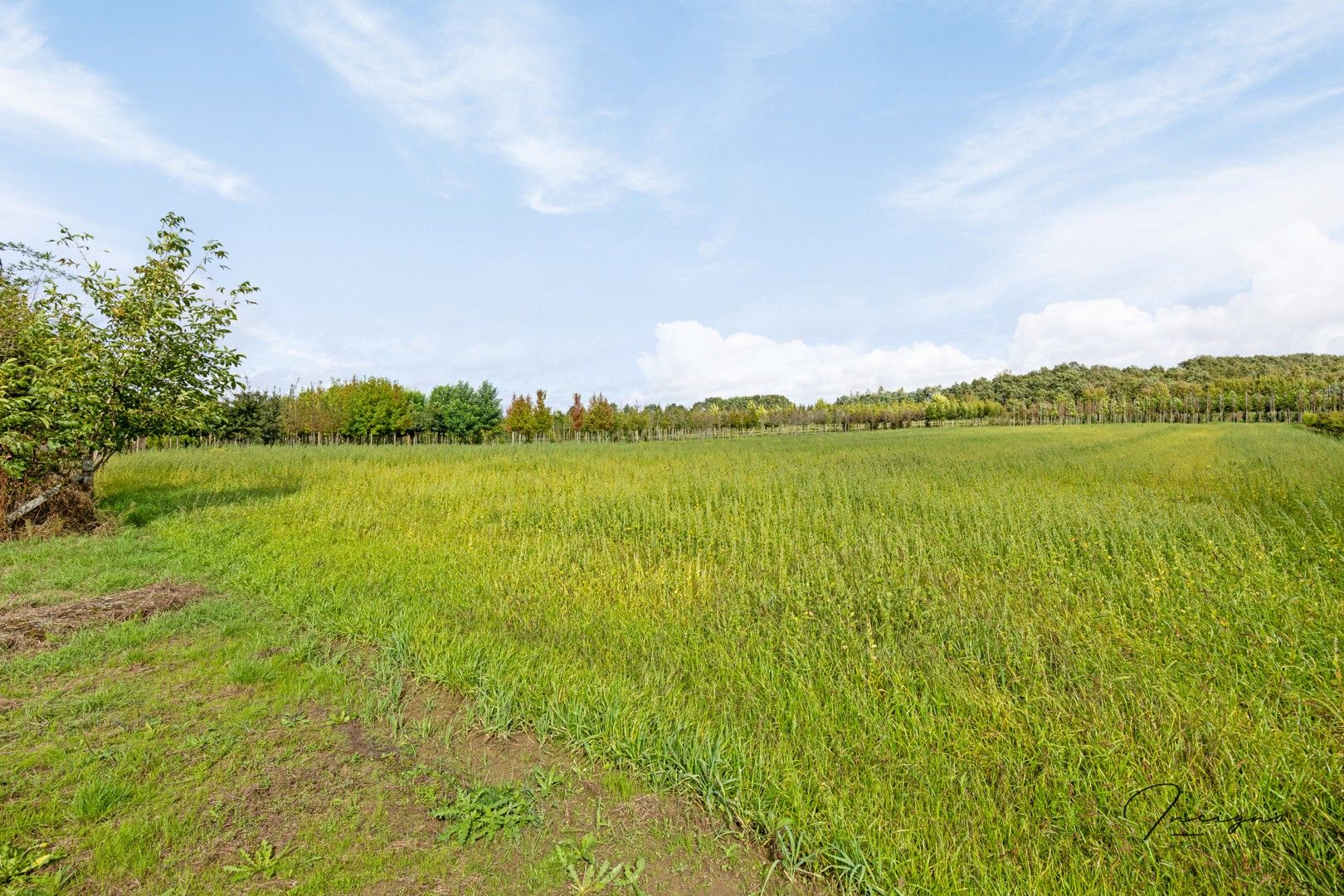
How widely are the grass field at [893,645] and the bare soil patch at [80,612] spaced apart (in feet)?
2.27

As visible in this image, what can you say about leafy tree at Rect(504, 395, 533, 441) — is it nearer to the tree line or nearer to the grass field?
the tree line

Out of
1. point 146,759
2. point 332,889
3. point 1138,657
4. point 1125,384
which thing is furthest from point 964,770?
point 1125,384

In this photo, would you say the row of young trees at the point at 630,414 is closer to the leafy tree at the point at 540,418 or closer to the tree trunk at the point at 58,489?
the leafy tree at the point at 540,418

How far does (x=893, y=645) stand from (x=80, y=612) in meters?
8.45

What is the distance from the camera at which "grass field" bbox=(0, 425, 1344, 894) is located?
3180 mm

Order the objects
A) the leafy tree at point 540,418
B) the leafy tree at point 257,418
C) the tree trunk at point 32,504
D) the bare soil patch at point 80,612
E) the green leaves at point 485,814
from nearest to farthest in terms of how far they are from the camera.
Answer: the green leaves at point 485,814 → the bare soil patch at point 80,612 → the tree trunk at point 32,504 → the leafy tree at point 257,418 → the leafy tree at point 540,418

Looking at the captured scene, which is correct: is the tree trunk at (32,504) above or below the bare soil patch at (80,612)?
above

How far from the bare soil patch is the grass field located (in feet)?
2.27

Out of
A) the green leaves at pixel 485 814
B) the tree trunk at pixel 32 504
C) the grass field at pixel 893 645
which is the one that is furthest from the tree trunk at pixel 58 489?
the green leaves at pixel 485 814

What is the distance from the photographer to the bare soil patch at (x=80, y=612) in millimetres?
5648

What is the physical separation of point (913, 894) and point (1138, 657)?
387 cm

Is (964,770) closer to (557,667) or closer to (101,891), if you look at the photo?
(557,667)

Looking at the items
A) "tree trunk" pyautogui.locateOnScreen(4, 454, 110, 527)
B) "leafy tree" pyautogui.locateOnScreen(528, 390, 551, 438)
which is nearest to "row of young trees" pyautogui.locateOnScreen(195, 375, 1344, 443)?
"leafy tree" pyautogui.locateOnScreen(528, 390, 551, 438)

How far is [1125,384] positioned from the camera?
11925cm
